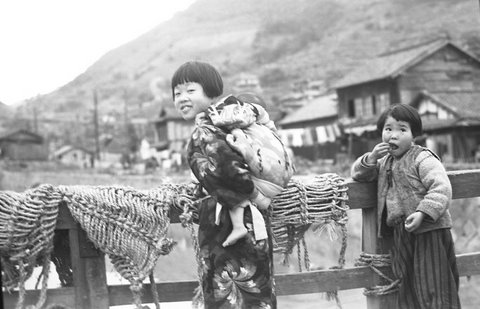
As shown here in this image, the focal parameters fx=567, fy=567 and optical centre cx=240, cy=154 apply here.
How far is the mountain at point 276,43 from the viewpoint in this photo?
86.1 meters

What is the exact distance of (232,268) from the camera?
215 centimetres

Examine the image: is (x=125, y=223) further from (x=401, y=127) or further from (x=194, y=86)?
(x=401, y=127)

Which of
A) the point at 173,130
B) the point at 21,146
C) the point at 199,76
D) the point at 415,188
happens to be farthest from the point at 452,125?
the point at 21,146

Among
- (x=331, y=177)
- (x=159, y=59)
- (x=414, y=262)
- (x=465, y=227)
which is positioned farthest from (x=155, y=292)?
(x=159, y=59)

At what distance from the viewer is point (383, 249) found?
8.98ft

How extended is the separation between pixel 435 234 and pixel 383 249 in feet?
0.96

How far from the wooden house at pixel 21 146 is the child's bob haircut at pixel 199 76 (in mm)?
49887

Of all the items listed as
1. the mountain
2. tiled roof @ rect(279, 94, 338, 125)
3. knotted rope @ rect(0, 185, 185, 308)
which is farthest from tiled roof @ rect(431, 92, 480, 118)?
the mountain

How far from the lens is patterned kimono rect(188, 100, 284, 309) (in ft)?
6.75

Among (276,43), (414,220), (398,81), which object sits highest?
(276,43)

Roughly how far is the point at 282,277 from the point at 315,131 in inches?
1039

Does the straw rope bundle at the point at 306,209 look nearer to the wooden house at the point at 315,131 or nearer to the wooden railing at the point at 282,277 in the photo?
the wooden railing at the point at 282,277

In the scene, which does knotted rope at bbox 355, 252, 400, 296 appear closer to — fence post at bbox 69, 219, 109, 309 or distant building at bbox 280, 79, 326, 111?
fence post at bbox 69, 219, 109, 309

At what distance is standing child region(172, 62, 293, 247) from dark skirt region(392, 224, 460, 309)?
759 mm
